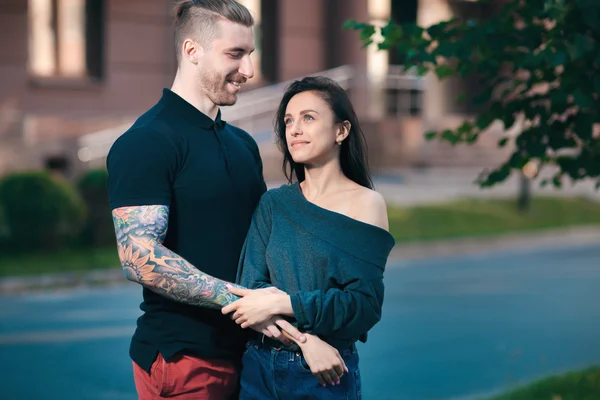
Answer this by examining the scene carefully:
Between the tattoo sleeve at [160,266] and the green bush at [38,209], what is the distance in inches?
511

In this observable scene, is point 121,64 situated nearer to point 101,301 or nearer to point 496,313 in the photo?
point 101,301

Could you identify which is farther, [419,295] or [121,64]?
[121,64]

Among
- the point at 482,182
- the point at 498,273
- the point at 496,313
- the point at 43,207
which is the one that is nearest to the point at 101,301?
the point at 43,207

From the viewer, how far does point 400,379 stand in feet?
28.4

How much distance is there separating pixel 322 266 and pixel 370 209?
0.27 m

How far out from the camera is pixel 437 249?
17828mm

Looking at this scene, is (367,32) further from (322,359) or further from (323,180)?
(322,359)

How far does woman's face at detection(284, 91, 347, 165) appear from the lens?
351 centimetres

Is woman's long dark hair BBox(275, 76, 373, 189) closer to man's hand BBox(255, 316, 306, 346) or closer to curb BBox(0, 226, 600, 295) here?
man's hand BBox(255, 316, 306, 346)

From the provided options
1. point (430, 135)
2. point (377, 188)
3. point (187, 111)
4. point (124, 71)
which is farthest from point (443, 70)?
point (124, 71)

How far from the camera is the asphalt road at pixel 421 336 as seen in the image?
8.47 m

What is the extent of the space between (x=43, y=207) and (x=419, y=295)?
644 centimetres

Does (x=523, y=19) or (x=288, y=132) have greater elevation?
(x=523, y=19)

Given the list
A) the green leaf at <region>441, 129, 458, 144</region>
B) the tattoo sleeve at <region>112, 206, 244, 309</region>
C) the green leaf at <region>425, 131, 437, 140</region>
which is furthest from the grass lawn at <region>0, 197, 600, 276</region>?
the tattoo sleeve at <region>112, 206, 244, 309</region>
